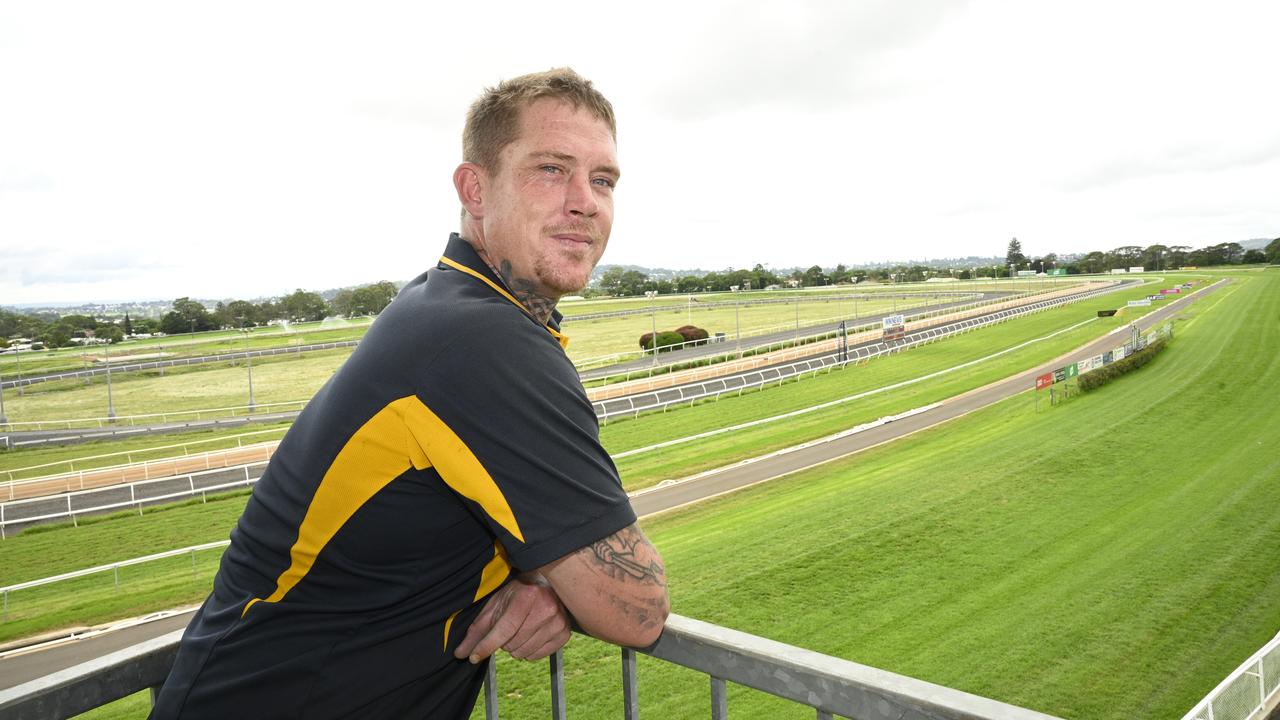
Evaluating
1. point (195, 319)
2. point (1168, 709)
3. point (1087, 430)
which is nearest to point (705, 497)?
point (1168, 709)

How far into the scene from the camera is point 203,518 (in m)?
24.2

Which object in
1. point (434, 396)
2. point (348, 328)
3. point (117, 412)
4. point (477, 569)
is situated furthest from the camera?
point (348, 328)

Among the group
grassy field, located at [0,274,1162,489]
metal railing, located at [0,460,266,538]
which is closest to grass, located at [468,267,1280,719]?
grassy field, located at [0,274,1162,489]

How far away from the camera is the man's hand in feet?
6.22

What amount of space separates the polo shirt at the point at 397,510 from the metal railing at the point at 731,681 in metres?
0.31

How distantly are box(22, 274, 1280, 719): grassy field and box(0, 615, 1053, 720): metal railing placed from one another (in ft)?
39.0

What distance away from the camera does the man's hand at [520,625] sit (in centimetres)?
190

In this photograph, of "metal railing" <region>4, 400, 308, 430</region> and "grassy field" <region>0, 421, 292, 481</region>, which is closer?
"grassy field" <region>0, 421, 292, 481</region>

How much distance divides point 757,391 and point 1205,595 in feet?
78.4

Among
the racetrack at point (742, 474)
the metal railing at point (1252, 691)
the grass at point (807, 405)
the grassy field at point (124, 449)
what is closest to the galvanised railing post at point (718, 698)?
the metal railing at point (1252, 691)

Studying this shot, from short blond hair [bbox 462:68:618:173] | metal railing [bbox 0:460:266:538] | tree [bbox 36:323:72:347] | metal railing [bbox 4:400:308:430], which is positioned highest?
short blond hair [bbox 462:68:618:173]

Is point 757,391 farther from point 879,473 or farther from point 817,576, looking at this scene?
point 817,576

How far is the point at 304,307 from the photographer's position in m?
72.6

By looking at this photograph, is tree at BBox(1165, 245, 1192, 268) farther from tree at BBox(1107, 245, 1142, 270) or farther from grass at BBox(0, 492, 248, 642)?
grass at BBox(0, 492, 248, 642)
